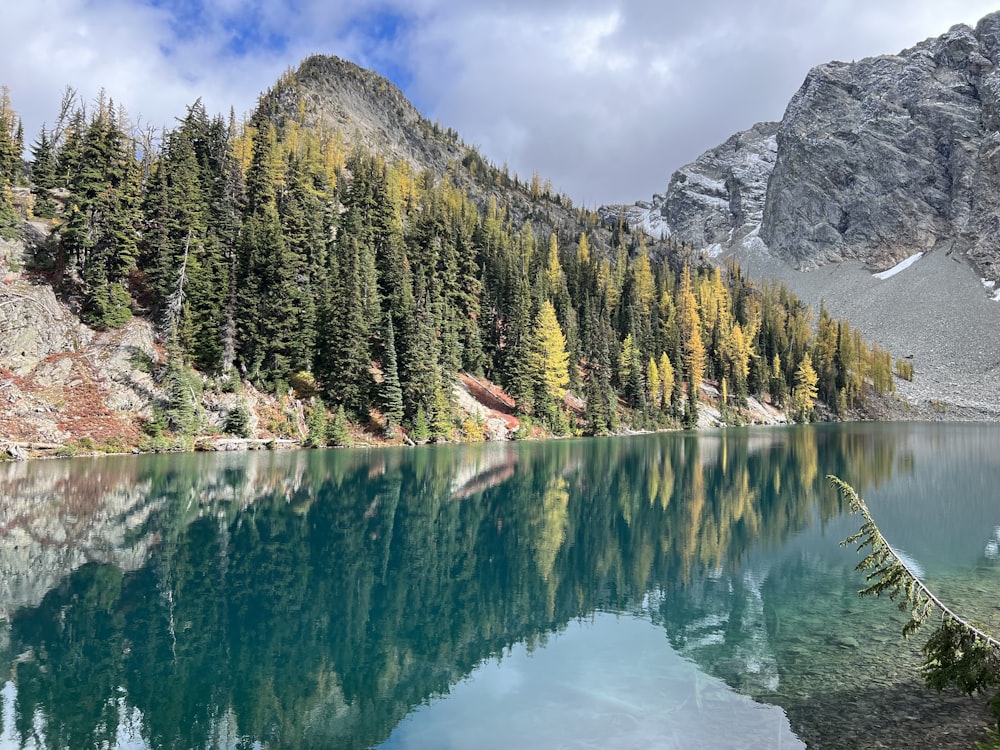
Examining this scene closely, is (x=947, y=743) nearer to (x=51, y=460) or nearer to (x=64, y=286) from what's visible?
(x=51, y=460)

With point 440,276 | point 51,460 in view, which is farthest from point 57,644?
point 440,276

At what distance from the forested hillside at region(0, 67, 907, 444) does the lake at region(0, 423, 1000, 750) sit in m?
25.7

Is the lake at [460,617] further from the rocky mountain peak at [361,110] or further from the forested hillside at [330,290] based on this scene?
the rocky mountain peak at [361,110]

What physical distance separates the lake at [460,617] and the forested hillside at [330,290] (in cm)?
2573

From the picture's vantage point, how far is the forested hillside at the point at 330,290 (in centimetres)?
5262

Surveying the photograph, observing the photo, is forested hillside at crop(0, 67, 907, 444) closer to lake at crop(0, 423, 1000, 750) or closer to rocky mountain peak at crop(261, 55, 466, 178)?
rocky mountain peak at crop(261, 55, 466, 178)

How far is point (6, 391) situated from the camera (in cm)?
4094

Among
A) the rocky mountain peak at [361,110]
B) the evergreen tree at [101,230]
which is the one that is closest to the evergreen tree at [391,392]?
the evergreen tree at [101,230]

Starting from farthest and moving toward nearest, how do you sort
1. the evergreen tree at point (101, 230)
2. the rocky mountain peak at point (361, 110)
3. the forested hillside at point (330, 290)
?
the rocky mountain peak at point (361, 110), the forested hillside at point (330, 290), the evergreen tree at point (101, 230)

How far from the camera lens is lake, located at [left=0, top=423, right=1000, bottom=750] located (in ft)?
30.9

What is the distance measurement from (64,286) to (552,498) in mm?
45461

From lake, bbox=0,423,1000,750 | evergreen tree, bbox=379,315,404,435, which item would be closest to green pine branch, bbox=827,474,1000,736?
lake, bbox=0,423,1000,750

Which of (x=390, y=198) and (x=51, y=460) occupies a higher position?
(x=390, y=198)

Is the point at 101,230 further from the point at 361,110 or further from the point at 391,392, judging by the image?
the point at 361,110
